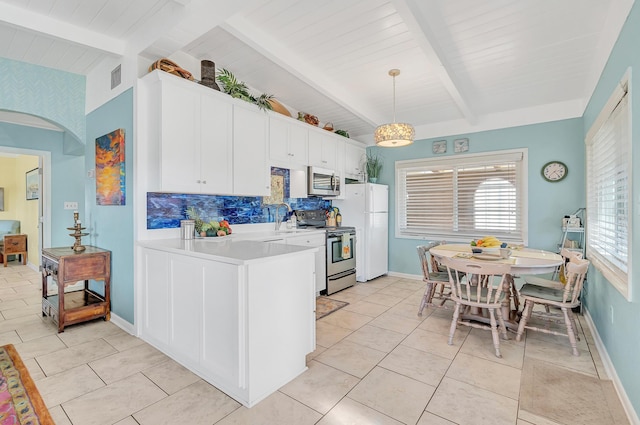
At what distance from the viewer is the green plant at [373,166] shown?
5.55 m

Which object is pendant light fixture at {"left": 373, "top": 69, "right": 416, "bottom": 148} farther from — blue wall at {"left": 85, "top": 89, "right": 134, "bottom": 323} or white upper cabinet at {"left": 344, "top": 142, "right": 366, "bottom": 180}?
blue wall at {"left": 85, "top": 89, "right": 134, "bottom": 323}

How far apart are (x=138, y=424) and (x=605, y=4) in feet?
13.6

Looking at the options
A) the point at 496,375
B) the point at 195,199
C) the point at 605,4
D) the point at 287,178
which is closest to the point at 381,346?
the point at 496,375

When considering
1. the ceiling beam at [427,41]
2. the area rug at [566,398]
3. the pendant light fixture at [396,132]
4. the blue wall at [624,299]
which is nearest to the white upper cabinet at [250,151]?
the pendant light fixture at [396,132]

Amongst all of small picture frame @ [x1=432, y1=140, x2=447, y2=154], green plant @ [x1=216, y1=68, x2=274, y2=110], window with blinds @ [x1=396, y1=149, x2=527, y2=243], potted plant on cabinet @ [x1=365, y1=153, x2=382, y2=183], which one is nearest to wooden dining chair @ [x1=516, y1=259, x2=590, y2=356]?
window with blinds @ [x1=396, y1=149, x2=527, y2=243]

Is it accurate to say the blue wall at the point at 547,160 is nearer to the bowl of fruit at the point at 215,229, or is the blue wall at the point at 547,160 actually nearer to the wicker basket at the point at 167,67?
the bowl of fruit at the point at 215,229

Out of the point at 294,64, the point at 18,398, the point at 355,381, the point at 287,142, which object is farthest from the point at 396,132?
the point at 18,398

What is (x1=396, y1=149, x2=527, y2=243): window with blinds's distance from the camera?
14.7 feet

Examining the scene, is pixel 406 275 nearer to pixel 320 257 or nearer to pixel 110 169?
pixel 320 257

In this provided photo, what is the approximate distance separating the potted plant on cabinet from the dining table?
7.44 ft

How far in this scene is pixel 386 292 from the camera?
444 cm

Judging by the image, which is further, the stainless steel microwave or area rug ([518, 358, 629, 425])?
the stainless steel microwave

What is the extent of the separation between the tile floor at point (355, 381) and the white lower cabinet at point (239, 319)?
0.36ft

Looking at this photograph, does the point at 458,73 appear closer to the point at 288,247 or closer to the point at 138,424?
the point at 288,247
